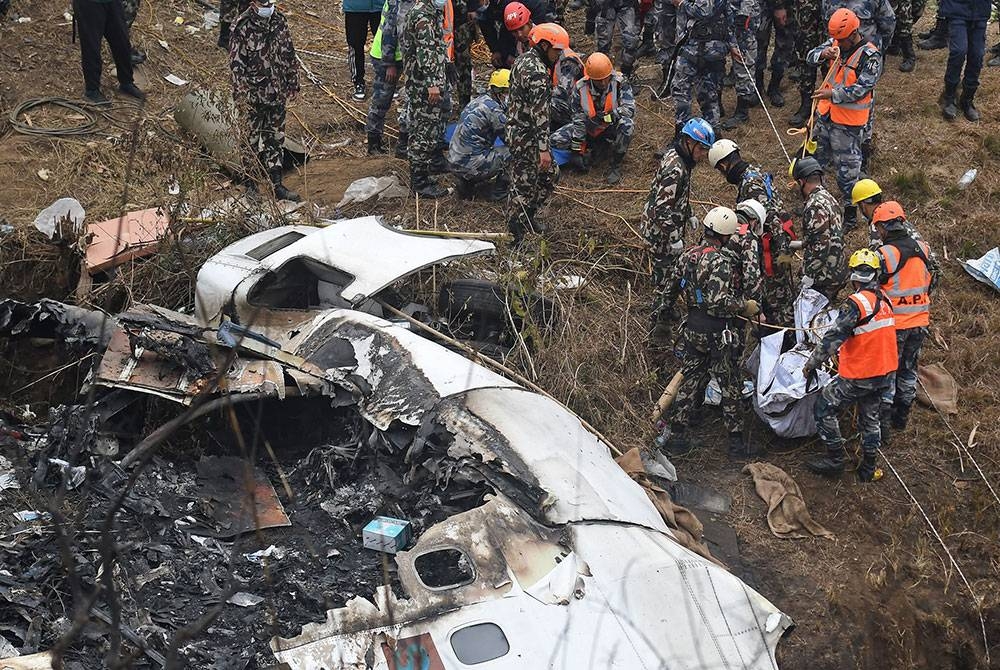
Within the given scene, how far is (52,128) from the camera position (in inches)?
389

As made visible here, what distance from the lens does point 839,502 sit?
6.63 metres

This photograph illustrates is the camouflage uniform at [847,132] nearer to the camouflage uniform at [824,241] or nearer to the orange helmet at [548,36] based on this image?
the camouflage uniform at [824,241]

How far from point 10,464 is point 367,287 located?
7.24ft

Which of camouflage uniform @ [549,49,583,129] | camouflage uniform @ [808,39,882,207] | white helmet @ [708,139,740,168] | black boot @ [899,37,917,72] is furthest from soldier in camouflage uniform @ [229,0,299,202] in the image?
black boot @ [899,37,917,72]

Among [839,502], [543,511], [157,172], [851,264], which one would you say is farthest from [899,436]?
[157,172]

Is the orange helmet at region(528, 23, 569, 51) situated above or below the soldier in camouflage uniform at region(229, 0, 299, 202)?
above

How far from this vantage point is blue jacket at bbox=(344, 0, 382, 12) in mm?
10633

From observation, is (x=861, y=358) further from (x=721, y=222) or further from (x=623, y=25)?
(x=623, y=25)

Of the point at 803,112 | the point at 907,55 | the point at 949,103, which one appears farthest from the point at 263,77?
the point at 907,55

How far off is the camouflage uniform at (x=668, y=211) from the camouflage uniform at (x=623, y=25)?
14.3 ft

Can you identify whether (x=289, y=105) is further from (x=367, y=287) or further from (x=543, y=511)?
(x=543, y=511)

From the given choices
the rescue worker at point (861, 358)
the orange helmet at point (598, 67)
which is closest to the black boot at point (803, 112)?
the orange helmet at point (598, 67)

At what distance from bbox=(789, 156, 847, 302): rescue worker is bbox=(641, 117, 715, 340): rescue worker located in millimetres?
786

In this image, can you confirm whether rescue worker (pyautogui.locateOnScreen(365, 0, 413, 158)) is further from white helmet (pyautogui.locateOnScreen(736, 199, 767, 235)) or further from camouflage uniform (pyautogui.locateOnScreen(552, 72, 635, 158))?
white helmet (pyautogui.locateOnScreen(736, 199, 767, 235))
